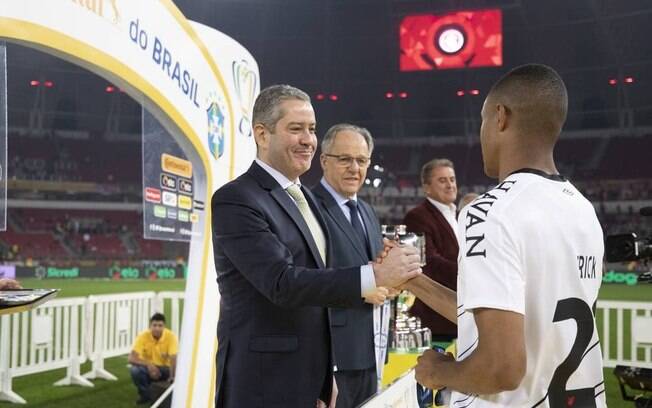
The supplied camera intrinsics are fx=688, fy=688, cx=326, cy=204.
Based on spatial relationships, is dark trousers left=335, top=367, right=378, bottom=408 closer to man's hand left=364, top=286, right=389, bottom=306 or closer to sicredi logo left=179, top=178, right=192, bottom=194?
man's hand left=364, top=286, right=389, bottom=306

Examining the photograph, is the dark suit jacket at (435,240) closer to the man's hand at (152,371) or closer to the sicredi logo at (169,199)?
the sicredi logo at (169,199)

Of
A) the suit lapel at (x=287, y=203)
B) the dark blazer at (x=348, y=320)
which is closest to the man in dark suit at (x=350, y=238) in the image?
the dark blazer at (x=348, y=320)

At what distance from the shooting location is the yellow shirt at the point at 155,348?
307 inches

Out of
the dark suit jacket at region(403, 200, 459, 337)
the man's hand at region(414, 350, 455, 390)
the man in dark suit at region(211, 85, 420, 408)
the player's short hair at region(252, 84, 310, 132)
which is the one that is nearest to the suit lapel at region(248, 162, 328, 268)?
the man in dark suit at region(211, 85, 420, 408)

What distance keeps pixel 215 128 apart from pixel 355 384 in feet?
8.62

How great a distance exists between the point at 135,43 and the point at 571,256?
124 inches

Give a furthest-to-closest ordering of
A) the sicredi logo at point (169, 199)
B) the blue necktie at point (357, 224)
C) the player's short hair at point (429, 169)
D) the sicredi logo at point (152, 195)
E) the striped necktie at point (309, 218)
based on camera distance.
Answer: the player's short hair at point (429, 169), the sicredi logo at point (169, 199), the sicredi logo at point (152, 195), the blue necktie at point (357, 224), the striped necktie at point (309, 218)

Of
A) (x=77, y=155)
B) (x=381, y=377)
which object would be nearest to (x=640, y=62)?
(x=77, y=155)

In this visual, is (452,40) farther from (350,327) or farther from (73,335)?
(350,327)

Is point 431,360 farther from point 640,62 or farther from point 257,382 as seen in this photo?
point 640,62

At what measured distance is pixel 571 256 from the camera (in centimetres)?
151

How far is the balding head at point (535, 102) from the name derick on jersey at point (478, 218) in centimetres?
16

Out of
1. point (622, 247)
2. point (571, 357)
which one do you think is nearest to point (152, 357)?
point (622, 247)

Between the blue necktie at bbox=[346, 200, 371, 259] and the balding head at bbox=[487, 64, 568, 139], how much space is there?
229 cm
